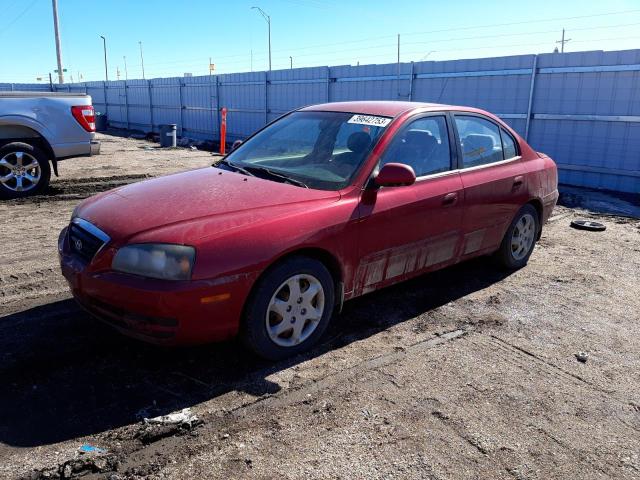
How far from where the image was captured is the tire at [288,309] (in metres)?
3.43

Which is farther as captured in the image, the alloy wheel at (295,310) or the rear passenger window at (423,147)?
the rear passenger window at (423,147)

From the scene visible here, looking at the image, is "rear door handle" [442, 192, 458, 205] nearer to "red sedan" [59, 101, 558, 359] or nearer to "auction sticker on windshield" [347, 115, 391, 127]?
"red sedan" [59, 101, 558, 359]

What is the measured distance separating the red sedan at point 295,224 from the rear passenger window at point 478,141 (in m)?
0.02

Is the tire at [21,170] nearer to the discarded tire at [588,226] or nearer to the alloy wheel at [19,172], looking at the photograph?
the alloy wheel at [19,172]

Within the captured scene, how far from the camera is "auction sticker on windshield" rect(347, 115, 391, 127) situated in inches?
172

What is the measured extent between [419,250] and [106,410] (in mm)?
2559

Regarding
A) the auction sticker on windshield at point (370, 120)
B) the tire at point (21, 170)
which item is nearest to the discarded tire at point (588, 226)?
the auction sticker on windshield at point (370, 120)

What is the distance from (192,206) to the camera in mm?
3574

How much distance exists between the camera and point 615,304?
5.01 metres

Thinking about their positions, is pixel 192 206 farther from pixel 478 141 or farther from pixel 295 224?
pixel 478 141

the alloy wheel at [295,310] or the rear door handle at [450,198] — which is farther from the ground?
the rear door handle at [450,198]

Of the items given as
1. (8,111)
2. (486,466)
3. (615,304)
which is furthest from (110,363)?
(8,111)

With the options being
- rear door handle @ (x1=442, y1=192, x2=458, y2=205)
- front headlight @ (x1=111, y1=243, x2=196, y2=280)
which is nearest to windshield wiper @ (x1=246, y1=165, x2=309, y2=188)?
front headlight @ (x1=111, y1=243, x2=196, y2=280)

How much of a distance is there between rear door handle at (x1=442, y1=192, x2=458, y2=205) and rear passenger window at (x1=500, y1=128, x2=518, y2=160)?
1150mm
